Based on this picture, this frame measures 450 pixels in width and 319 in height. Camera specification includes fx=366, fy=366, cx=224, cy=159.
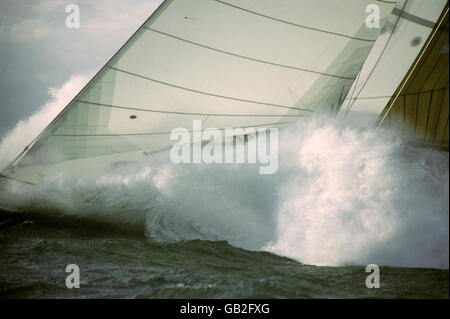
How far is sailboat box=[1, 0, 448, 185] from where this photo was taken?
4133mm

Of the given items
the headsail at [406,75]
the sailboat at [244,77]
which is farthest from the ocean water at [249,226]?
the headsail at [406,75]

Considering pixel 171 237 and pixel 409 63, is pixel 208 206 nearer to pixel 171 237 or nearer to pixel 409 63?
pixel 171 237

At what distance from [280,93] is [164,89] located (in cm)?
155

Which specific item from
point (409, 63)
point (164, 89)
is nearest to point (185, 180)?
point (164, 89)

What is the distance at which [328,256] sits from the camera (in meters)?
3.55

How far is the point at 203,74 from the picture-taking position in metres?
4.50
